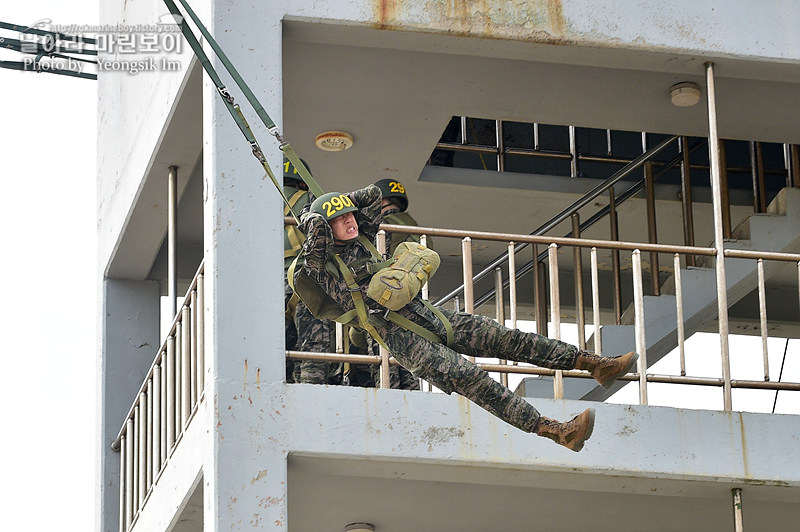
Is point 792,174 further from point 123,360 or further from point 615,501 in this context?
point 123,360

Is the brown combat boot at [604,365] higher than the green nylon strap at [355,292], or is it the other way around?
the green nylon strap at [355,292]

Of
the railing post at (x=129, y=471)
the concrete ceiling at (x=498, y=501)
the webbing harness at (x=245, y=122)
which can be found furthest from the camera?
the railing post at (x=129, y=471)

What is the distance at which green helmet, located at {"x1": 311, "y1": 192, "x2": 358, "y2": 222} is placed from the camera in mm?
9914

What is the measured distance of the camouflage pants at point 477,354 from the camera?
1015 centimetres

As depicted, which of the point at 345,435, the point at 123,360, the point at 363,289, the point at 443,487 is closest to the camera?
the point at 363,289

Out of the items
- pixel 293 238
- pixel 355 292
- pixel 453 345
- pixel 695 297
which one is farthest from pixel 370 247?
pixel 695 297

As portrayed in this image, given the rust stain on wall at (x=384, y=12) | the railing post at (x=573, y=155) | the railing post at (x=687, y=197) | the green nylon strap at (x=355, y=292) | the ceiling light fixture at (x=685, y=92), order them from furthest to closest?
the railing post at (x=573, y=155), the railing post at (x=687, y=197), the ceiling light fixture at (x=685, y=92), the rust stain on wall at (x=384, y=12), the green nylon strap at (x=355, y=292)

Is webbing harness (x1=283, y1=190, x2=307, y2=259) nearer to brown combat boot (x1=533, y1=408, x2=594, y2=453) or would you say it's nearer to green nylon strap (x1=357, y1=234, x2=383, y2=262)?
green nylon strap (x1=357, y1=234, x2=383, y2=262)

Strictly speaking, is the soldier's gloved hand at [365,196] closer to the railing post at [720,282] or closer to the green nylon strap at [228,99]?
the green nylon strap at [228,99]

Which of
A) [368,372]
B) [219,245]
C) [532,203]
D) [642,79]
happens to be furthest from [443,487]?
[532,203]

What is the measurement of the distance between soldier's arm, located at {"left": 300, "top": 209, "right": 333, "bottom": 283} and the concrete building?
1075mm

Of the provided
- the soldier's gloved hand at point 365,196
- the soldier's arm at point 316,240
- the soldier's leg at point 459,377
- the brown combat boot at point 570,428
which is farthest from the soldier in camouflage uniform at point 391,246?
the brown combat boot at point 570,428

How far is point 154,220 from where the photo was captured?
14.9 metres

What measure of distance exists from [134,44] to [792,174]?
19.9 feet
